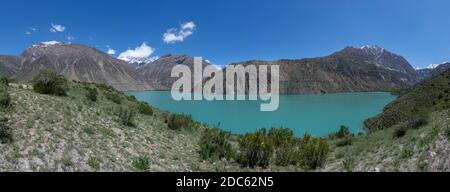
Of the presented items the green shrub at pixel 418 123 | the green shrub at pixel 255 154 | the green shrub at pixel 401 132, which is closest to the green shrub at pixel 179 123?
the green shrub at pixel 255 154

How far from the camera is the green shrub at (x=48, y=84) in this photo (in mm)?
15688

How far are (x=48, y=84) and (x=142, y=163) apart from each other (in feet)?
32.9

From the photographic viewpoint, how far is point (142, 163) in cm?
938

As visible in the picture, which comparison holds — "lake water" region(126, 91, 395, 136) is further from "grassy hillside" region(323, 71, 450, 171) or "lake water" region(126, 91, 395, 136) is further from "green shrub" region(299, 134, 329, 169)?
"grassy hillside" region(323, 71, 450, 171)

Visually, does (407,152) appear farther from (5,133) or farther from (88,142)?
(5,133)

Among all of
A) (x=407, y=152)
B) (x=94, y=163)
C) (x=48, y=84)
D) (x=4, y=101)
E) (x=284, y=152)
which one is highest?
(x=48, y=84)

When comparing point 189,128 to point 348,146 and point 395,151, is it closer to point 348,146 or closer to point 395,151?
point 348,146

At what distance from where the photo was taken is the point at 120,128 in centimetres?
1298

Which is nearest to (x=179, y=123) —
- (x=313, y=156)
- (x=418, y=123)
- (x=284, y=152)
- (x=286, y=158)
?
(x=284, y=152)

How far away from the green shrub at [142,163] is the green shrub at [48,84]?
8.89 meters

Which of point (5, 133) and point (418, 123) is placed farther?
point (418, 123)

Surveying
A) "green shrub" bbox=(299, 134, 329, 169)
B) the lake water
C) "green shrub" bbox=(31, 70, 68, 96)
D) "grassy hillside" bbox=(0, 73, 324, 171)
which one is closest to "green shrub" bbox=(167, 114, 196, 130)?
"grassy hillside" bbox=(0, 73, 324, 171)

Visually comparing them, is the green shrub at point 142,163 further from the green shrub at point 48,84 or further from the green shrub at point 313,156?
the green shrub at point 48,84
